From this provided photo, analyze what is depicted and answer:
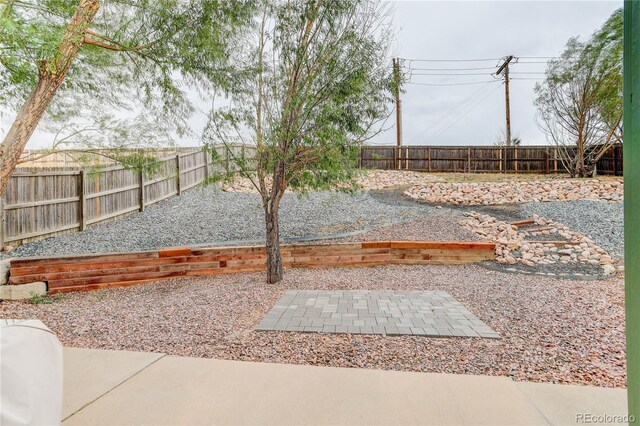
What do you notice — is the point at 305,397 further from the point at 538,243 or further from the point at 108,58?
the point at 538,243

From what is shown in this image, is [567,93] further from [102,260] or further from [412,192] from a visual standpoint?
[102,260]

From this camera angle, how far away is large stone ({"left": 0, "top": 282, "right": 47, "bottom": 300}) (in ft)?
14.1

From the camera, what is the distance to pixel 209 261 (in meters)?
4.83

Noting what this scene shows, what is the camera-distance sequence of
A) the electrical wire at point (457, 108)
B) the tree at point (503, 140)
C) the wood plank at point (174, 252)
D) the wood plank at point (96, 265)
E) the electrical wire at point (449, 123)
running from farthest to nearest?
the tree at point (503, 140) < the electrical wire at point (449, 123) < the electrical wire at point (457, 108) < the wood plank at point (174, 252) < the wood plank at point (96, 265)

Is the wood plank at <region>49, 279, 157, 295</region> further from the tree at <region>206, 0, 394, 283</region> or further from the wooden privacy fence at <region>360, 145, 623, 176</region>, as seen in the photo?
the wooden privacy fence at <region>360, 145, 623, 176</region>

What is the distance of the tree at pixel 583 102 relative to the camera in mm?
10414

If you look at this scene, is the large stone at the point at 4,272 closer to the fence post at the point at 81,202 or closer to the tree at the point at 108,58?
the tree at the point at 108,58

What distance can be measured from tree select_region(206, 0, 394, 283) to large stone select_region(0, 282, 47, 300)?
2575 mm

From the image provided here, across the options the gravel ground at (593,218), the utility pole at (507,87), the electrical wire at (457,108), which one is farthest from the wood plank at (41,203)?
the utility pole at (507,87)

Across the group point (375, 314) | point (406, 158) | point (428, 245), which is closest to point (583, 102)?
point (406, 158)

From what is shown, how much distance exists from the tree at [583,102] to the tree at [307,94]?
9.03m

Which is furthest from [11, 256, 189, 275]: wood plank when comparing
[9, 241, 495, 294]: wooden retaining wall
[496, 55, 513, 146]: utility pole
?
[496, 55, 513, 146]: utility pole

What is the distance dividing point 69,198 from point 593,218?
951 cm

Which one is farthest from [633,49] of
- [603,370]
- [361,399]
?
[603,370]
